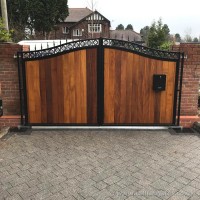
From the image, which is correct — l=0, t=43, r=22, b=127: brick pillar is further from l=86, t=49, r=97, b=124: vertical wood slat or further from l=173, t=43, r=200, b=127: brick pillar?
l=173, t=43, r=200, b=127: brick pillar

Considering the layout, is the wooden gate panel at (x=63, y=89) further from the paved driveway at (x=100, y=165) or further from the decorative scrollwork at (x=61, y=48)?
the paved driveway at (x=100, y=165)

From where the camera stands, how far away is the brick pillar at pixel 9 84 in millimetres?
5848

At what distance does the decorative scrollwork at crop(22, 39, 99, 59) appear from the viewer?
226 inches

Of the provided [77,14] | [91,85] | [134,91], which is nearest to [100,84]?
[91,85]

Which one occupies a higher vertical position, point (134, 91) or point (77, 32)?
point (77, 32)

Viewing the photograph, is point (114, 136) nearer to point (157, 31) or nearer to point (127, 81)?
point (127, 81)

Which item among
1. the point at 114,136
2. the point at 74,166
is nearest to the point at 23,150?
the point at 74,166

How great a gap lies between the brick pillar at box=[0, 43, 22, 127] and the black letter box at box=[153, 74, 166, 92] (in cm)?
315

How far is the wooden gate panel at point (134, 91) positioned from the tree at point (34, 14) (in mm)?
22048

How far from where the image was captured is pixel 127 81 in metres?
5.88

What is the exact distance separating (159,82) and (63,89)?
7.21ft

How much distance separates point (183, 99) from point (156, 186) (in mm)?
2989

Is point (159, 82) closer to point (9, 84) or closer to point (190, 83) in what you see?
point (190, 83)

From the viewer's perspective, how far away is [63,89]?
5.93 m
